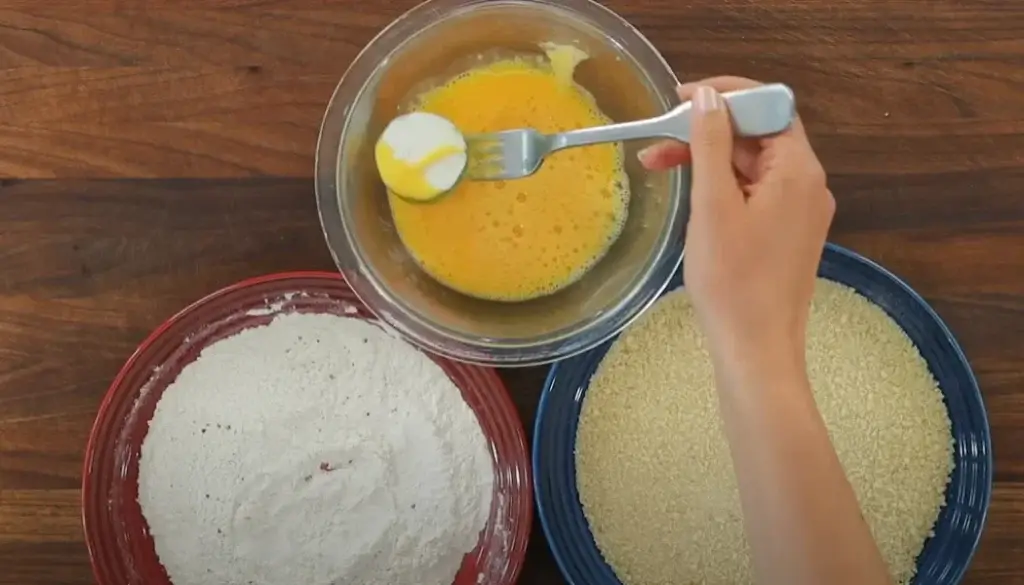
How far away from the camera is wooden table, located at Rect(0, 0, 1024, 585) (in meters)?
1.03

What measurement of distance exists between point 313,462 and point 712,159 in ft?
1.62

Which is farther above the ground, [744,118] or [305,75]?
[305,75]

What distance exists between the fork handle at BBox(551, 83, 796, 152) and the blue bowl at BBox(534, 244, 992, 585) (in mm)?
244

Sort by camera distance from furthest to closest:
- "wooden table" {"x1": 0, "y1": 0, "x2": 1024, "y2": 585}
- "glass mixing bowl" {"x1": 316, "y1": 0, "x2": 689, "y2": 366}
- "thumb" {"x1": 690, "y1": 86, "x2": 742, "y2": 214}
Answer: "wooden table" {"x1": 0, "y1": 0, "x2": 1024, "y2": 585}
"glass mixing bowl" {"x1": 316, "y1": 0, "x2": 689, "y2": 366}
"thumb" {"x1": 690, "y1": 86, "x2": 742, "y2": 214}

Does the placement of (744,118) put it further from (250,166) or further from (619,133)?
(250,166)

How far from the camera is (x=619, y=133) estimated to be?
0.79m

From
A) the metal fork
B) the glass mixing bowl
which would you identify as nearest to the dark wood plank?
the glass mixing bowl

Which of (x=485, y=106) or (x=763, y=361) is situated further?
(x=485, y=106)

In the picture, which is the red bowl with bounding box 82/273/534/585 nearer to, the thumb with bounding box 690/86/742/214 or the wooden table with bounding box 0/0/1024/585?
the wooden table with bounding box 0/0/1024/585

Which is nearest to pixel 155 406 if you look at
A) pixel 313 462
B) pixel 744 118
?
pixel 313 462

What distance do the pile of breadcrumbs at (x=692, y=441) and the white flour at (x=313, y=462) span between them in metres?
0.14

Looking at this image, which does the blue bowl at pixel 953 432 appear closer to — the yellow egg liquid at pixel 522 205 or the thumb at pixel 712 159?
the yellow egg liquid at pixel 522 205

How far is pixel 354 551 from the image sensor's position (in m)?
0.98

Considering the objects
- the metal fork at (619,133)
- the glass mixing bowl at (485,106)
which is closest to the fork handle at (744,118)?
the metal fork at (619,133)
